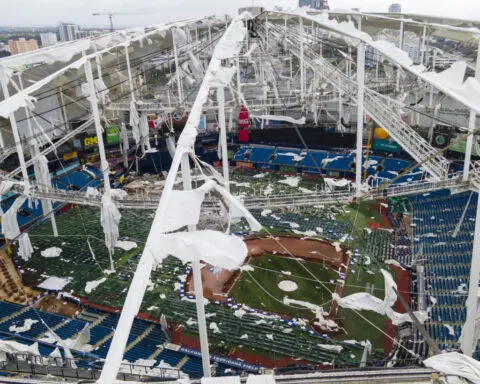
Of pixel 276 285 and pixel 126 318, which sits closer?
pixel 126 318

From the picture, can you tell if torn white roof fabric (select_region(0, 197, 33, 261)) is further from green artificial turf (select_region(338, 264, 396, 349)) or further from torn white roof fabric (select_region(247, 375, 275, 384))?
torn white roof fabric (select_region(247, 375, 275, 384))

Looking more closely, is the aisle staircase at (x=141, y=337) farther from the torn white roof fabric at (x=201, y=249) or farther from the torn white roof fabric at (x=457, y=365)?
the torn white roof fabric at (x=457, y=365)

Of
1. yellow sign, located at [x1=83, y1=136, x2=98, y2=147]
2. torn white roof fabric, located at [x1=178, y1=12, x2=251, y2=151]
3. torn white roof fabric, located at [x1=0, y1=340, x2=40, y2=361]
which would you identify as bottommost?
yellow sign, located at [x1=83, y1=136, x2=98, y2=147]

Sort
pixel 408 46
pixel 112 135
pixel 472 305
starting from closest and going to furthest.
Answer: pixel 472 305 < pixel 112 135 < pixel 408 46

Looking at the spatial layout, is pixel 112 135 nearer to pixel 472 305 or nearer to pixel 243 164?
pixel 243 164

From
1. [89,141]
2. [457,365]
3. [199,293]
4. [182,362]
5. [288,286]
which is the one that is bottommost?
[288,286]

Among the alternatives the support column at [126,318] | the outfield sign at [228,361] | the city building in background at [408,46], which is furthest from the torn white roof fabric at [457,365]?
the city building in background at [408,46]

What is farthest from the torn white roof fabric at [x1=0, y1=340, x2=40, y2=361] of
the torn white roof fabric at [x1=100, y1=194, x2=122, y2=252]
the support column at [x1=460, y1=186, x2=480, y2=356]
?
the support column at [x1=460, y1=186, x2=480, y2=356]

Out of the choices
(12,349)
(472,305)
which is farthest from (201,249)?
(12,349)

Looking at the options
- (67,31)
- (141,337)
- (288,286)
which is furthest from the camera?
(67,31)

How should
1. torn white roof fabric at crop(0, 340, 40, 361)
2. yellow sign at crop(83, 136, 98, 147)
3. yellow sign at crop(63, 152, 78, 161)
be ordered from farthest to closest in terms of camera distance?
yellow sign at crop(83, 136, 98, 147), yellow sign at crop(63, 152, 78, 161), torn white roof fabric at crop(0, 340, 40, 361)

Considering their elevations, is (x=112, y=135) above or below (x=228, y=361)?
above
